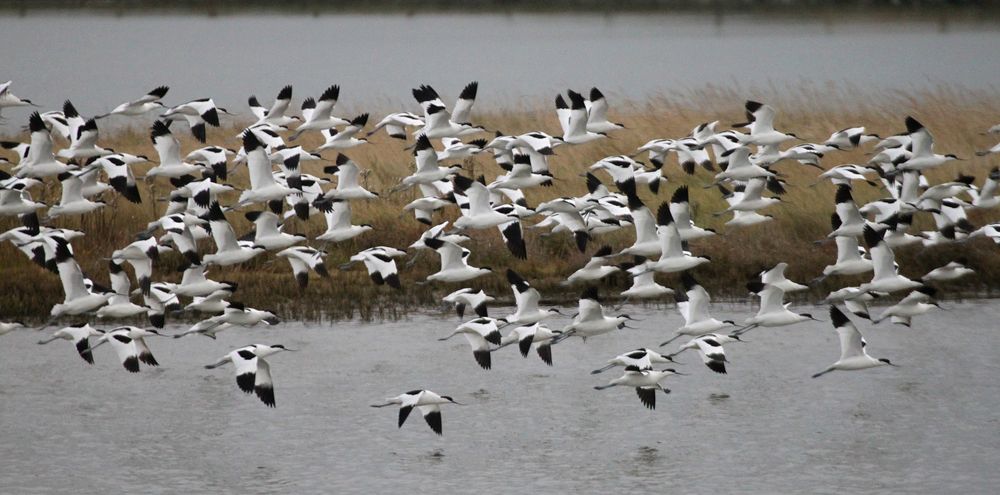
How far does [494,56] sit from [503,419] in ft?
147

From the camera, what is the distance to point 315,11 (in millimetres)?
55500

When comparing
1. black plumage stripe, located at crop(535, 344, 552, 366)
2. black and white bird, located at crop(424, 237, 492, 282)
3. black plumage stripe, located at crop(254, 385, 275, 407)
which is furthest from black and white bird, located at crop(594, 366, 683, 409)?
black plumage stripe, located at crop(254, 385, 275, 407)

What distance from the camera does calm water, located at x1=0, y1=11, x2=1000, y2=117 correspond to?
4462 centimetres

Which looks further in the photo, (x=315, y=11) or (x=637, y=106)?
(x=315, y=11)

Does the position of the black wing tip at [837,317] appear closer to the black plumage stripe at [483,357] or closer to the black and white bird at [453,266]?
the black plumage stripe at [483,357]

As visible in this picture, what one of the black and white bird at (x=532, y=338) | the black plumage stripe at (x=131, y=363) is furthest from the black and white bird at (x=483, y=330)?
the black plumage stripe at (x=131, y=363)

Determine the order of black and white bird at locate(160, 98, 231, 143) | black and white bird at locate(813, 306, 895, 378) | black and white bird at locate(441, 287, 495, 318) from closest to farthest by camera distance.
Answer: black and white bird at locate(813, 306, 895, 378), black and white bird at locate(441, 287, 495, 318), black and white bird at locate(160, 98, 231, 143)

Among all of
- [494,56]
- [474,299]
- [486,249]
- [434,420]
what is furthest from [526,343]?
[494,56]

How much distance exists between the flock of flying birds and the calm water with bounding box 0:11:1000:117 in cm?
2132

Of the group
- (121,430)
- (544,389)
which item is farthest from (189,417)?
(544,389)

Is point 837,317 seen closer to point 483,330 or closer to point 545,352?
point 545,352

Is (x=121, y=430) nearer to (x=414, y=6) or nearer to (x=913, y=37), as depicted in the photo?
(x=414, y=6)

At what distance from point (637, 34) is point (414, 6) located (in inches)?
392

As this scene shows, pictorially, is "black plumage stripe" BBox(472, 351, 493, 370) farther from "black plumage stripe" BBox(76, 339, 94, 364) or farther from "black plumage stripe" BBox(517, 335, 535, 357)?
"black plumage stripe" BBox(76, 339, 94, 364)
